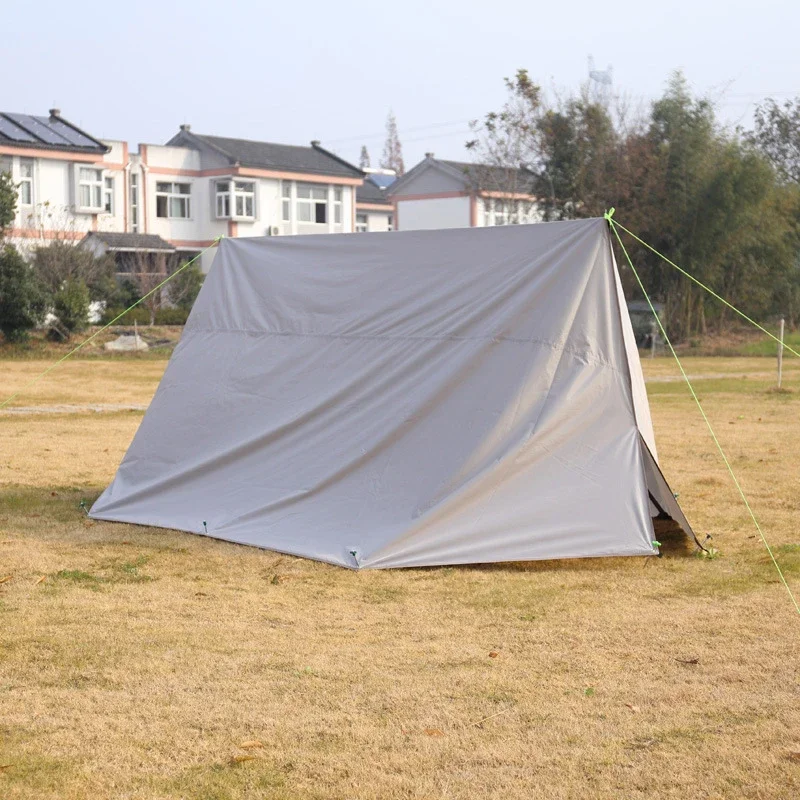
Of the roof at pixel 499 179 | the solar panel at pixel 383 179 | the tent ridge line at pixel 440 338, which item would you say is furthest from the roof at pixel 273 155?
the tent ridge line at pixel 440 338

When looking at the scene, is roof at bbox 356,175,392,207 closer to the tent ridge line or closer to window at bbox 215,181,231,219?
window at bbox 215,181,231,219

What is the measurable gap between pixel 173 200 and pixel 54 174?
6.32 meters

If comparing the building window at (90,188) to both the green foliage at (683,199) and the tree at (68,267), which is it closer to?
the tree at (68,267)

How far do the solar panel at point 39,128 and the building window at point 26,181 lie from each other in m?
0.80

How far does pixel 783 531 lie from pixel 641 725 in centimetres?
379

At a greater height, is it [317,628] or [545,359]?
[545,359]

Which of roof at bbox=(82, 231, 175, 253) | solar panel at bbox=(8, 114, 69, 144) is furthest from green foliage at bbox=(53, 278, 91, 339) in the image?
solar panel at bbox=(8, 114, 69, 144)

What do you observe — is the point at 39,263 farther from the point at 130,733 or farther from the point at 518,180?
the point at 130,733

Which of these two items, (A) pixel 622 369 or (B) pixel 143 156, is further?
(B) pixel 143 156

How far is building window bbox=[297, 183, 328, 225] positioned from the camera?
42.0m

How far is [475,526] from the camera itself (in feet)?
20.7

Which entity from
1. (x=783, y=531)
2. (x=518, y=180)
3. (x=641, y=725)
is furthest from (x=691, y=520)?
(x=518, y=180)

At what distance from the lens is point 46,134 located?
112 feet

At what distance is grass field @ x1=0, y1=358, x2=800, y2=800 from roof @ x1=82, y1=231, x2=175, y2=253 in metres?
27.9
